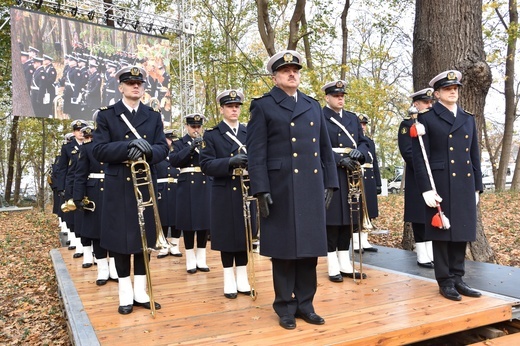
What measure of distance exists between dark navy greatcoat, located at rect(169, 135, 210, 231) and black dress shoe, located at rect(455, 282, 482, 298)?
3286 millimetres

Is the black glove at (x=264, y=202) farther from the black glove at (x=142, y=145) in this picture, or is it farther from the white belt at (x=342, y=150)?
the white belt at (x=342, y=150)

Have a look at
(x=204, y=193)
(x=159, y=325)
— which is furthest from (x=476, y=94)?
(x=159, y=325)

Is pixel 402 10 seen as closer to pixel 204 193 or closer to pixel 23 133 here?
pixel 204 193

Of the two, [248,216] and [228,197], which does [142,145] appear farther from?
[248,216]

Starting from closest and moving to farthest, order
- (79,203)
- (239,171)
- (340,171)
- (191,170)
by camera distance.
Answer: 1. (239,171)
2. (340,171)
3. (79,203)
4. (191,170)

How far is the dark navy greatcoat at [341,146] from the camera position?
5.58m

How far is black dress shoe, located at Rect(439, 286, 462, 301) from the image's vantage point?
458cm

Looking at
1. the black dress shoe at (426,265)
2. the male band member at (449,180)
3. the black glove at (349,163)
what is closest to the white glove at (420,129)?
the male band member at (449,180)

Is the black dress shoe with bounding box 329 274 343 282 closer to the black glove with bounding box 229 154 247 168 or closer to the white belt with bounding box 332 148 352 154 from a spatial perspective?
the white belt with bounding box 332 148 352 154

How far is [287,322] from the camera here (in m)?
3.95

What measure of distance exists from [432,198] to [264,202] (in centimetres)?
182

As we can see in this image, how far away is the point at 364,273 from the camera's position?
5.91 meters

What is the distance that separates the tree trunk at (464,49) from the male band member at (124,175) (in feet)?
14.5

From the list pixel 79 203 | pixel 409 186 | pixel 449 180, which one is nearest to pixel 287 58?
pixel 449 180
